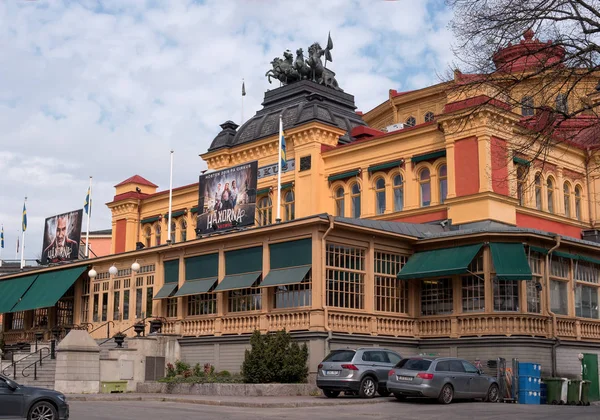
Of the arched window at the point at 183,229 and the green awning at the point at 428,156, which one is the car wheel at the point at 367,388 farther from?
the arched window at the point at 183,229

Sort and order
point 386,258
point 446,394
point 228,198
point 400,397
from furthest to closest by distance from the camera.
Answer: point 228,198, point 386,258, point 400,397, point 446,394

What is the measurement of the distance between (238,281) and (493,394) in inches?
409

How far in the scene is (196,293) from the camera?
32.9m

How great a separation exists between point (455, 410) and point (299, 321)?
336 inches

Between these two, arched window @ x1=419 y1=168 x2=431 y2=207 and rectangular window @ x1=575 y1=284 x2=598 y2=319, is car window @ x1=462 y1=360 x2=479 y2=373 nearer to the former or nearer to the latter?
rectangular window @ x1=575 y1=284 x2=598 y2=319

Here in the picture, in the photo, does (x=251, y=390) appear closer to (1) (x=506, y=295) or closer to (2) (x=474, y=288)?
(2) (x=474, y=288)

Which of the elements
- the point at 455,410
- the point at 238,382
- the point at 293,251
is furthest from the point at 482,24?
the point at 238,382

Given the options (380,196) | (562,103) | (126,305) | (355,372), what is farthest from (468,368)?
(126,305)

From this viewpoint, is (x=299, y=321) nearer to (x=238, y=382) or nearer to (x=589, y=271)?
(x=238, y=382)

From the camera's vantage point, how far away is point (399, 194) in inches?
1553

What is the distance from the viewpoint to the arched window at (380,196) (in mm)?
40156

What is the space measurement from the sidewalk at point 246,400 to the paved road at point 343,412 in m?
0.49

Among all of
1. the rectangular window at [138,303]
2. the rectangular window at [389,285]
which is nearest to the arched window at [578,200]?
the rectangular window at [389,285]

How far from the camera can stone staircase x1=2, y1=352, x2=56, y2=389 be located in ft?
103
